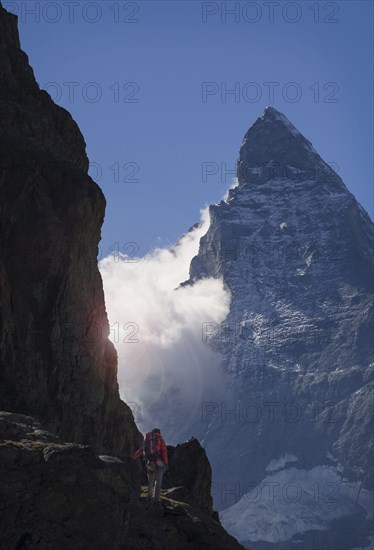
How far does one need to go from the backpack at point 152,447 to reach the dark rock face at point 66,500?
3354mm

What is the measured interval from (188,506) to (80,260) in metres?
20.1

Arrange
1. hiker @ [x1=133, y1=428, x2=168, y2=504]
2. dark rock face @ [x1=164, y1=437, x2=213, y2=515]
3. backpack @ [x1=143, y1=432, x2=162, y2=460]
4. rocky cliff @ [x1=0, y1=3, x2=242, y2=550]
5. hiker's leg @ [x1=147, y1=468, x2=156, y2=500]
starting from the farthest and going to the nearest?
1. dark rock face @ [x1=164, y1=437, x2=213, y2=515]
2. backpack @ [x1=143, y1=432, x2=162, y2=460]
3. hiker @ [x1=133, y1=428, x2=168, y2=504]
4. hiker's leg @ [x1=147, y1=468, x2=156, y2=500]
5. rocky cliff @ [x1=0, y1=3, x2=242, y2=550]

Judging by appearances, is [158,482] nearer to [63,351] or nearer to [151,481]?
[151,481]

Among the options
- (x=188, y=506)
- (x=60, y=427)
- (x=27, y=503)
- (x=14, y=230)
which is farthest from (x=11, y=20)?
(x=27, y=503)

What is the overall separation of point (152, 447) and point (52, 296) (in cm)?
1596

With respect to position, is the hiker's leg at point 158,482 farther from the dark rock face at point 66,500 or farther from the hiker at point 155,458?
the dark rock face at point 66,500

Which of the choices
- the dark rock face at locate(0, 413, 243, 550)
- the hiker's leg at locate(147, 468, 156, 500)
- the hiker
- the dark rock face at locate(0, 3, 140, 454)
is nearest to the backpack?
the hiker

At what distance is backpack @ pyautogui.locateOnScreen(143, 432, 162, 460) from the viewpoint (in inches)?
1638

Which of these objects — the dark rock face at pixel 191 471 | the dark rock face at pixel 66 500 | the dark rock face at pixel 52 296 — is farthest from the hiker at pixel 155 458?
the dark rock face at pixel 191 471

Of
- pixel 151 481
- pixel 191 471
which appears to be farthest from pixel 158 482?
pixel 191 471

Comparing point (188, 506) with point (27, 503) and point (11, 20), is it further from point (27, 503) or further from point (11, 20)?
point (11, 20)

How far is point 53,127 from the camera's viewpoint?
219ft

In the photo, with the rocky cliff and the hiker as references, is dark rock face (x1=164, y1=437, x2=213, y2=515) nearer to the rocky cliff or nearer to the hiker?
the rocky cliff

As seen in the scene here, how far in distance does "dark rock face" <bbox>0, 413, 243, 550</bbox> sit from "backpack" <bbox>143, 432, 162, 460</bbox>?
3354 mm
